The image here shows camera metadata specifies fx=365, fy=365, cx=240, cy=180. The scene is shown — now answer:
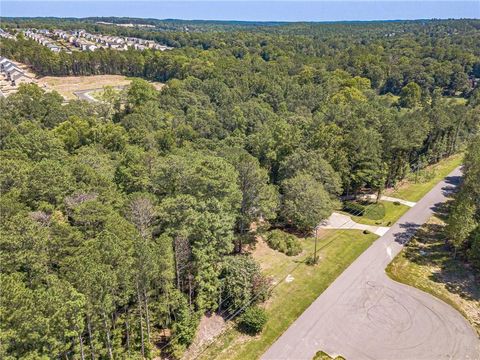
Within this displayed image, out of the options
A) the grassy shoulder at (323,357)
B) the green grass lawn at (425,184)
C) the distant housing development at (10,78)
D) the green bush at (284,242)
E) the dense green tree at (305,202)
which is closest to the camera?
the grassy shoulder at (323,357)

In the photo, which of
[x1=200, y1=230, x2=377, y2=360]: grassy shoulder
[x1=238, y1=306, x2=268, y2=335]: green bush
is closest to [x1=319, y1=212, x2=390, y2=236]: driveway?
[x1=200, y1=230, x2=377, y2=360]: grassy shoulder

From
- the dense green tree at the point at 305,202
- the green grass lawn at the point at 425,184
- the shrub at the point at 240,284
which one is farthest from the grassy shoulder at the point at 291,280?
the green grass lawn at the point at 425,184

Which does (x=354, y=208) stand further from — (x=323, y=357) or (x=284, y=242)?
(x=323, y=357)

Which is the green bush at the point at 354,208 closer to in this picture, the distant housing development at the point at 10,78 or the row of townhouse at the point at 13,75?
the distant housing development at the point at 10,78

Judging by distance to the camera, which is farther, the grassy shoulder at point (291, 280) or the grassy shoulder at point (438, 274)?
the grassy shoulder at point (438, 274)

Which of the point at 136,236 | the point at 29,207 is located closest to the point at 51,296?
the point at 136,236
